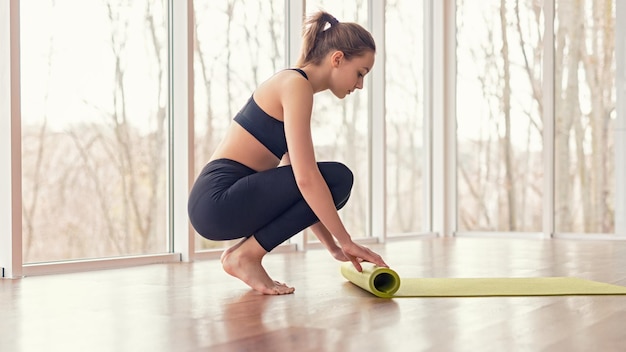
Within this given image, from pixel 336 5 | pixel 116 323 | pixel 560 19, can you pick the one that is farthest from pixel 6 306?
pixel 560 19

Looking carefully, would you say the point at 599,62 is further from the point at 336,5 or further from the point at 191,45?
the point at 191,45

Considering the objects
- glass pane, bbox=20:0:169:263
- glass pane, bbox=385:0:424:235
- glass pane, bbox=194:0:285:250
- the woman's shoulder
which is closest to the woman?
the woman's shoulder

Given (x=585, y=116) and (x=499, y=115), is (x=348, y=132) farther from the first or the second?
(x=585, y=116)

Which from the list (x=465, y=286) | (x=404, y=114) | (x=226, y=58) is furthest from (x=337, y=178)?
(x=404, y=114)

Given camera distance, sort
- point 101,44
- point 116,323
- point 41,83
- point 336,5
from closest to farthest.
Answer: point 116,323, point 41,83, point 101,44, point 336,5

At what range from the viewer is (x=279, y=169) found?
94.8 inches

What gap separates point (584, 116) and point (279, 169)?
3274 mm

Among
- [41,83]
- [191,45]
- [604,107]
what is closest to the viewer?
[41,83]

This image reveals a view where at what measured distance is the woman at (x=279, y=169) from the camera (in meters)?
2.29

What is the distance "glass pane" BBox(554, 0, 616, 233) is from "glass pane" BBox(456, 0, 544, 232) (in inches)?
5.3

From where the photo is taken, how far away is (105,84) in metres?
3.45

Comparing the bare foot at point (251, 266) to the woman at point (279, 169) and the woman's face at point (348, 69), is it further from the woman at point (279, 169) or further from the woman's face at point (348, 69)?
the woman's face at point (348, 69)

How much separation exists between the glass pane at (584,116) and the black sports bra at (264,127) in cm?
313

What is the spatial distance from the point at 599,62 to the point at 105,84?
3120 millimetres
